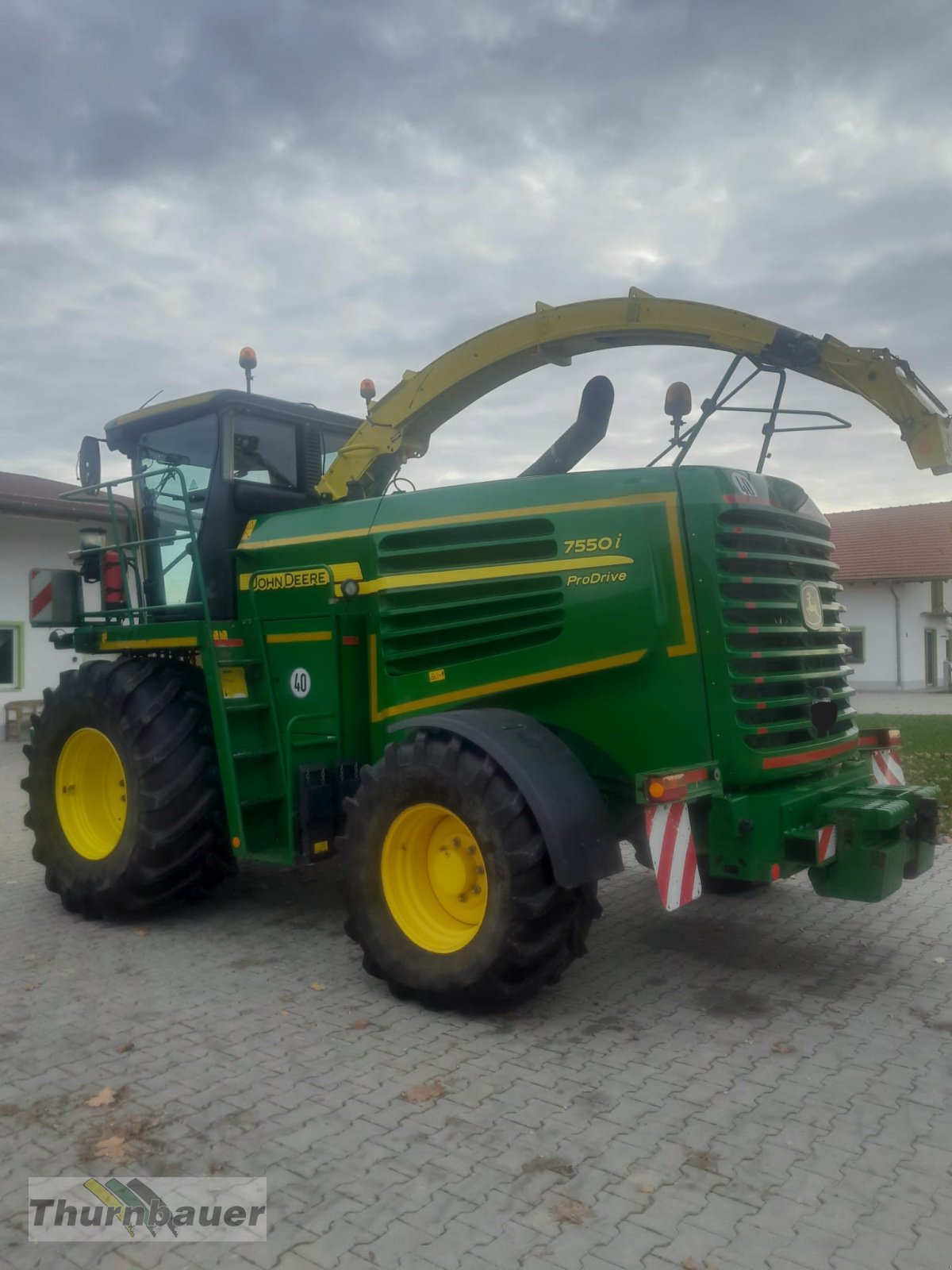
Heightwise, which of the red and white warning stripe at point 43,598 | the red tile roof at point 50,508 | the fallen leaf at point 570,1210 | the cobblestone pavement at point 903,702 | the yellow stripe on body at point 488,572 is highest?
the red tile roof at point 50,508

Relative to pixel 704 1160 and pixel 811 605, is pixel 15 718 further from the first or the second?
pixel 704 1160

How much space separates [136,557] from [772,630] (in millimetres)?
3920

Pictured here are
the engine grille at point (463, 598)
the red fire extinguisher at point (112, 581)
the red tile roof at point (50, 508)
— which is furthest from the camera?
the red tile roof at point (50, 508)

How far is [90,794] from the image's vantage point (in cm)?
637

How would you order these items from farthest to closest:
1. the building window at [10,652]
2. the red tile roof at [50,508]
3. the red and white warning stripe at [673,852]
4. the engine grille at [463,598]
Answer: the building window at [10,652], the red tile roof at [50,508], the engine grille at [463,598], the red and white warning stripe at [673,852]

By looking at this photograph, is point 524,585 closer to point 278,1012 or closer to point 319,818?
point 319,818

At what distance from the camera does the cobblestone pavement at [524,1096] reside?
2.81 metres

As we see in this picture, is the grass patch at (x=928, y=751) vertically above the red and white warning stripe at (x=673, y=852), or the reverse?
the red and white warning stripe at (x=673, y=852)

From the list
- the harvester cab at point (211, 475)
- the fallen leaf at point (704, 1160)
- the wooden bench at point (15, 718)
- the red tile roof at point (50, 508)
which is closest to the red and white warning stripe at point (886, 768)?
the fallen leaf at point (704, 1160)

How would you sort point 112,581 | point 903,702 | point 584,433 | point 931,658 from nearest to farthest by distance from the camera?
point 584,433
point 112,581
point 903,702
point 931,658

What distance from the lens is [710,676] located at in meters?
4.38

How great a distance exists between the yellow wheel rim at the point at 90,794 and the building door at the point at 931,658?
95.5 feet

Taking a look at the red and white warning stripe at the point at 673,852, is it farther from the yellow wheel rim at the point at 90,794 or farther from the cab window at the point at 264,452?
the yellow wheel rim at the point at 90,794

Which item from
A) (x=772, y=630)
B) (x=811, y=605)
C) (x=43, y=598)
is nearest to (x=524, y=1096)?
(x=772, y=630)
